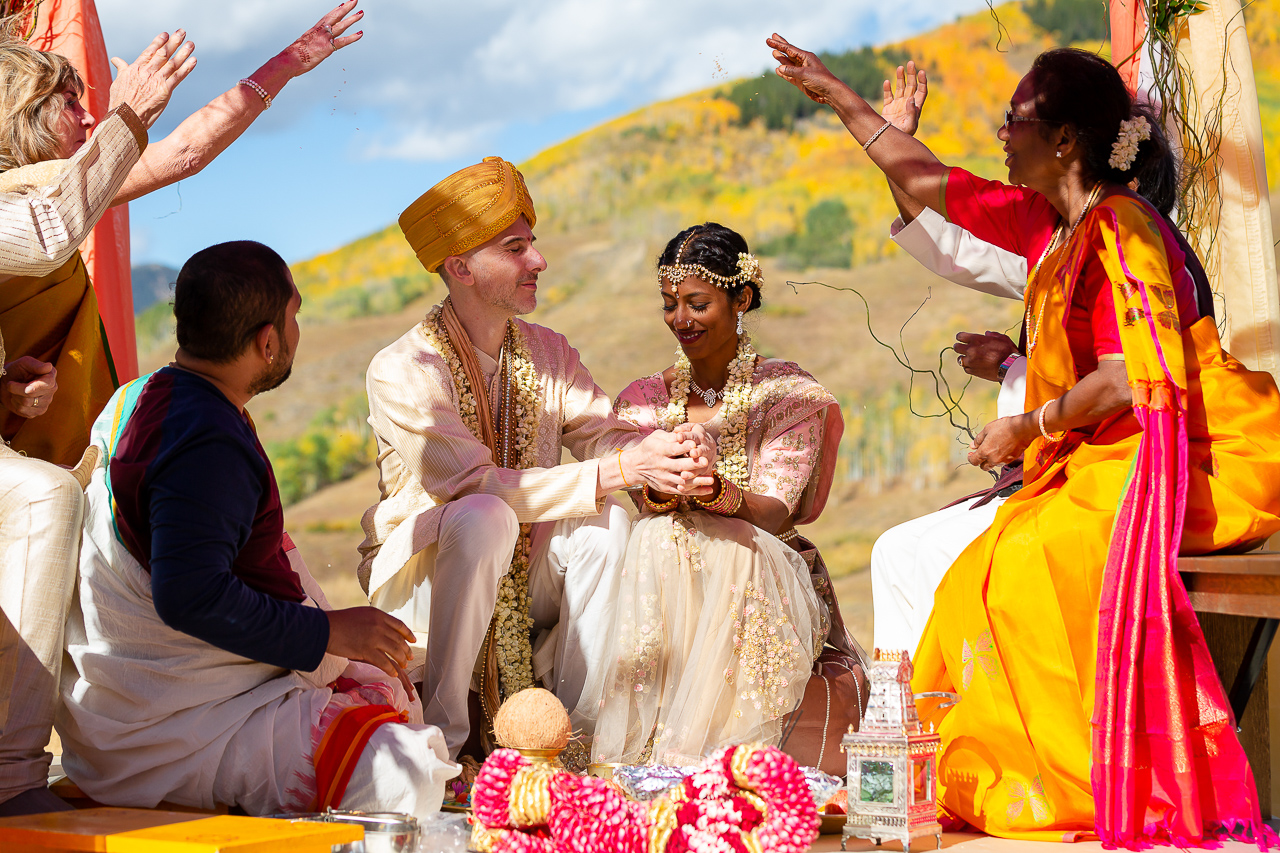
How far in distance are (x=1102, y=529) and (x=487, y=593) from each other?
1.72 m

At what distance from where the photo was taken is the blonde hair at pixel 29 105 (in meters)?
3.21

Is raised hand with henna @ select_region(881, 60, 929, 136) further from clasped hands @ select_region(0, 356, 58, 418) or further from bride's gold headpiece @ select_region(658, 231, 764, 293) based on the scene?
clasped hands @ select_region(0, 356, 58, 418)

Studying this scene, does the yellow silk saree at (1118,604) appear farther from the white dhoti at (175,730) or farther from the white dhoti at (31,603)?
the white dhoti at (31,603)

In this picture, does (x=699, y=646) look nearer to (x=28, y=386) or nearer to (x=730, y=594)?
(x=730, y=594)

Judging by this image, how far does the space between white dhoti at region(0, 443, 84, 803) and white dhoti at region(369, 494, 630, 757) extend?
1081mm

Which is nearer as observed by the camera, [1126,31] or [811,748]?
[811,748]

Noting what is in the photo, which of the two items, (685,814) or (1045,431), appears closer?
(685,814)

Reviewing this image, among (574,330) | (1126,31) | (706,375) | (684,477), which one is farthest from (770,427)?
(574,330)

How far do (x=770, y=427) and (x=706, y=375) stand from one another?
0.36 meters

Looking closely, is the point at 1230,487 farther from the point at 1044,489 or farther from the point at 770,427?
the point at 770,427

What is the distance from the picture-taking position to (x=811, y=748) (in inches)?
138

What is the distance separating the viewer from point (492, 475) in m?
3.62

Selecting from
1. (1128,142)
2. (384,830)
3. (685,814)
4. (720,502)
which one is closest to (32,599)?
(384,830)

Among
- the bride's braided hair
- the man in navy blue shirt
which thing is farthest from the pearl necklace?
the man in navy blue shirt
